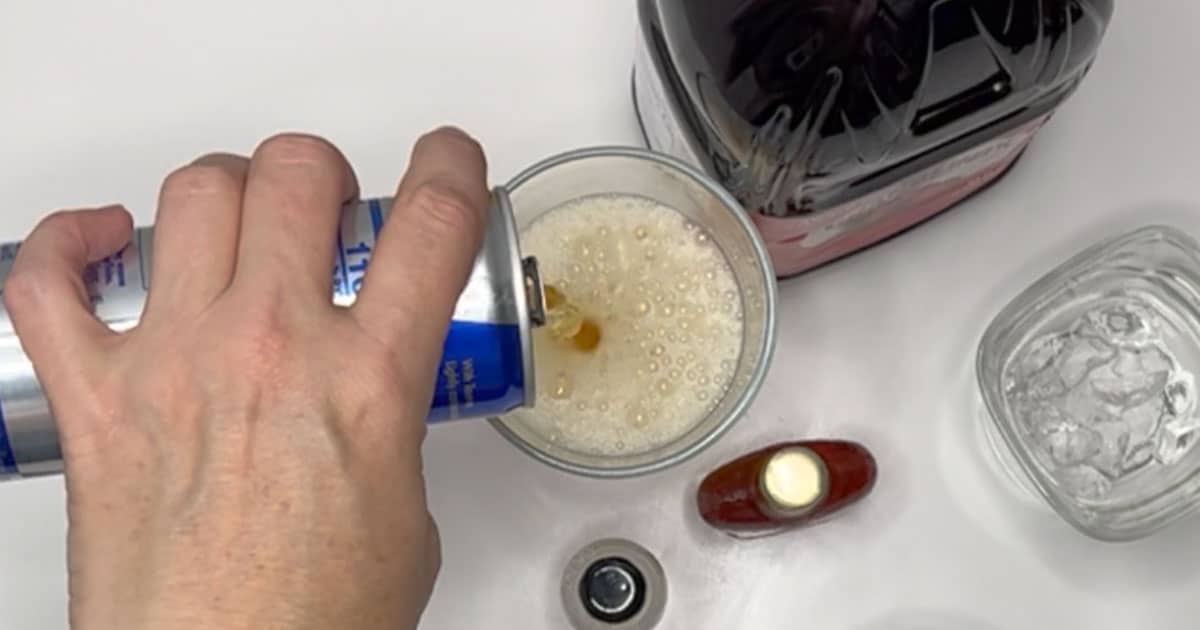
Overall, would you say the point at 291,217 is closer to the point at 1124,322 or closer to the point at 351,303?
the point at 351,303

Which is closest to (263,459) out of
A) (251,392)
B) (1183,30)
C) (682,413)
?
(251,392)

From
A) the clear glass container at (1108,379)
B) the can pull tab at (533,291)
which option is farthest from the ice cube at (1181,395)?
the can pull tab at (533,291)

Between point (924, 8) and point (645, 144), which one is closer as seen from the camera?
point (924, 8)

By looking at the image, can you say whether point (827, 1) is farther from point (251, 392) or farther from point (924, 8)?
point (251, 392)

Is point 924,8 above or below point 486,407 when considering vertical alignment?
above

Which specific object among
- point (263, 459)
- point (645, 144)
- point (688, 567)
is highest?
point (645, 144)

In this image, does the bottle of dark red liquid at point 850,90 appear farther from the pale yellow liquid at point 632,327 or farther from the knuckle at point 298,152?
the knuckle at point 298,152
